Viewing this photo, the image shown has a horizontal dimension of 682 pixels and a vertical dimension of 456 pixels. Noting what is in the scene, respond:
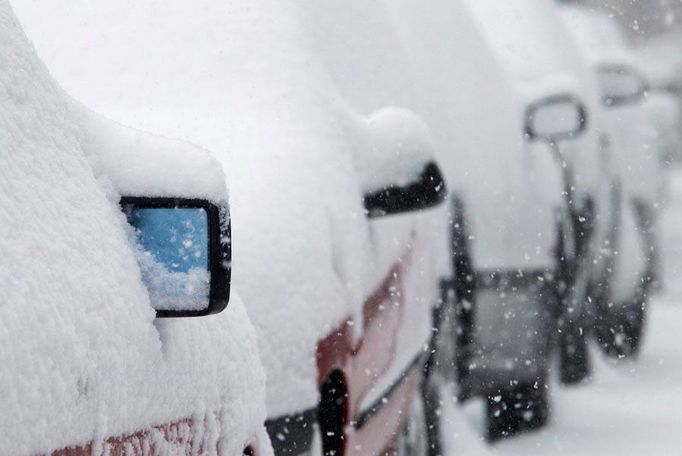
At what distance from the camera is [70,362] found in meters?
1.84

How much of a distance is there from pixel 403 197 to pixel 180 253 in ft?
5.55

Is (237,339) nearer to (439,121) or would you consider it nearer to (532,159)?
(439,121)

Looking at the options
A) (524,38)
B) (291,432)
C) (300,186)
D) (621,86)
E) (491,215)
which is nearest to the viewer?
(291,432)

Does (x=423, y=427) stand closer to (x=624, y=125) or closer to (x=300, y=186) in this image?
(x=300, y=186)

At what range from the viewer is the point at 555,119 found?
7.51 meters

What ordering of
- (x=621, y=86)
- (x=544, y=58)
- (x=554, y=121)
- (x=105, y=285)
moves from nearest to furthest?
(x=105, y=285) < (x=554, y=121) < (x=544, y=58) < (x=621, y=86)

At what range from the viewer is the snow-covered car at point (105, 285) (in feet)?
5.86

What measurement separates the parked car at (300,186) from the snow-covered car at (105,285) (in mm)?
844

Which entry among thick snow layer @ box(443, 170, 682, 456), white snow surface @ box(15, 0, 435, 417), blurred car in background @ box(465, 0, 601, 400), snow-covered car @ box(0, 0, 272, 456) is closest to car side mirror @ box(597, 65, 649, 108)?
blurred car in background @ box(465, 0, 601, 400)

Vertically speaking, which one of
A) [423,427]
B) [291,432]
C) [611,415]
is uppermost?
[291,432]

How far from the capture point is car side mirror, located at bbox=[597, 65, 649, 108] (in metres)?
9.68

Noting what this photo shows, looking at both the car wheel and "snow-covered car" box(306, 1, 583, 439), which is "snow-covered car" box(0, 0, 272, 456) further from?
"snow-covered car" box(306, 1, 583, 439)

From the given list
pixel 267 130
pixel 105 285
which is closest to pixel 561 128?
pixel 267 130

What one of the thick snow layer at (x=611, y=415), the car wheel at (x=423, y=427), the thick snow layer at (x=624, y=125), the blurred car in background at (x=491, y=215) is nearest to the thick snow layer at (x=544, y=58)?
the thick snow layer at (x=624, y=125)
